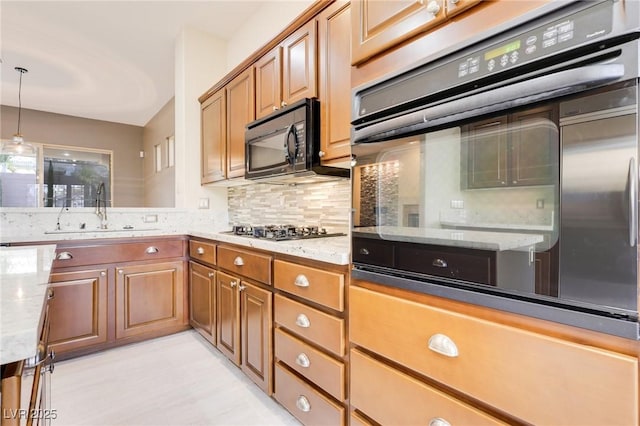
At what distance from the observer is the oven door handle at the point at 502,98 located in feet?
1.96

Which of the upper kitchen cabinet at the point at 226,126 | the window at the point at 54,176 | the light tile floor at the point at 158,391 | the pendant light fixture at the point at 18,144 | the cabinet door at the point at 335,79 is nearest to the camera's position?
the cabinet door at the point at 335,79

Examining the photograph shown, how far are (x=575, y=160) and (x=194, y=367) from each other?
235 cm

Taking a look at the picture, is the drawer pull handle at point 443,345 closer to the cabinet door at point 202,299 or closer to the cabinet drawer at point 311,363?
the cabinet drawer at point 311,363

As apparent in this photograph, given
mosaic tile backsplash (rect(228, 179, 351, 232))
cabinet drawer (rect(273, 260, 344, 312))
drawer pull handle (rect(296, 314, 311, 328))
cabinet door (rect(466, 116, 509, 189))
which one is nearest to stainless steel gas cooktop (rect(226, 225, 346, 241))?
mosaic tile backsplash (rect(228, 179, 351, 232))

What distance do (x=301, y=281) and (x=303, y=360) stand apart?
1.19 feet

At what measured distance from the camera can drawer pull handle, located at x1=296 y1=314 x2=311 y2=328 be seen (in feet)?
4.64

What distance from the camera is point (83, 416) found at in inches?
65.1

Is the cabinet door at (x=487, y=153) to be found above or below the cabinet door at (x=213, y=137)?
below

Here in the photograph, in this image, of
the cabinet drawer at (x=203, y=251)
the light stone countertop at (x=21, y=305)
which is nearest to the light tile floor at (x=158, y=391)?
the cabinet drawer at (x=203, y=251)

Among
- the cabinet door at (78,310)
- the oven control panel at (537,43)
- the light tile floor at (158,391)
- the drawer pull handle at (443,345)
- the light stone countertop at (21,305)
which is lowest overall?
the light tile floor at (158,391)

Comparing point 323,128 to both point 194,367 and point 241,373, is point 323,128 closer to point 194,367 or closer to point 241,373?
point 241,373

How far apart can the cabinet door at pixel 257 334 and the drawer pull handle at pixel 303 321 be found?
0.80 ft

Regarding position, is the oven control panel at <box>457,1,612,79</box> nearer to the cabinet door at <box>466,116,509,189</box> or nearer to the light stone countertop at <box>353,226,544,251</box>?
the cabinet door at <box>466,116,509,189</box>

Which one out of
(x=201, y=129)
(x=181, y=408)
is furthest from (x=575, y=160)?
(x=201, y=129)
